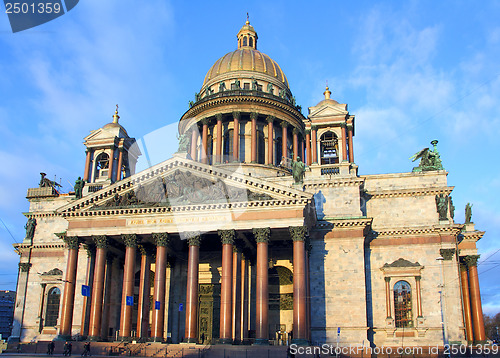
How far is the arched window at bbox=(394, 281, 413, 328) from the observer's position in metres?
39.0

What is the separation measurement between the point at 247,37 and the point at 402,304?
1542 inches

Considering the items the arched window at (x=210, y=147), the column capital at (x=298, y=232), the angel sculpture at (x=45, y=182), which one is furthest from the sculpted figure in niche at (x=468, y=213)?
the angel sculpture at (x=45, y=182)

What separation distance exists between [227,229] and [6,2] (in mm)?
22316

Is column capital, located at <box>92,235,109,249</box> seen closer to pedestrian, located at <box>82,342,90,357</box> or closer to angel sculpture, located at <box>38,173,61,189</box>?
pedestrian, located at <box>82,342,90,357</box>

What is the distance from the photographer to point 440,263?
130 ft

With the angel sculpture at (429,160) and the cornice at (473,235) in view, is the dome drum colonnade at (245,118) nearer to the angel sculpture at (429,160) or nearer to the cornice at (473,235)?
the angel sculpture at (429,160)

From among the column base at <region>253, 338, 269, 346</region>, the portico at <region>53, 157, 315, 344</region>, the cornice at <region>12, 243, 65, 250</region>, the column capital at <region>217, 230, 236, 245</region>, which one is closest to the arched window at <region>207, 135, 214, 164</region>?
the portico at <region>53, 157, 315, 344</region>

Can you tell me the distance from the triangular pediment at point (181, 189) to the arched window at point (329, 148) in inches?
417

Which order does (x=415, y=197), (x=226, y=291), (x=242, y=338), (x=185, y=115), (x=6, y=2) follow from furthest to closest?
(x=185, y=115)
(x=415, y=197)
(x=242, y=338)
(x=226, y=291)
(x=6, y=2)

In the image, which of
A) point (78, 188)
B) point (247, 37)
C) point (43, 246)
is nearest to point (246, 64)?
point (247, 37)

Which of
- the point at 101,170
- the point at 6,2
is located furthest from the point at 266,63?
the point at 6,2

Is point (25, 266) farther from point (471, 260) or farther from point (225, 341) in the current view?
point (471, 260)

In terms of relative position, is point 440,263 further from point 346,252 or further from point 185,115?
point 185,115

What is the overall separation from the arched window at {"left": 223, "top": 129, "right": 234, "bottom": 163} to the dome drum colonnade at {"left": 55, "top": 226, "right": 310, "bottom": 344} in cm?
1557
